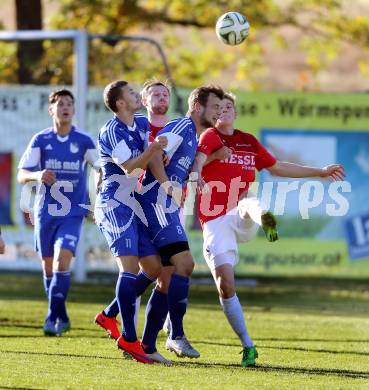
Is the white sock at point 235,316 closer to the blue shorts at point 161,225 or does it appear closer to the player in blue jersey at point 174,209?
the player in blue jersey at point 174,209

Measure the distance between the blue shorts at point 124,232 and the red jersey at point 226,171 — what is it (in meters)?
0.61

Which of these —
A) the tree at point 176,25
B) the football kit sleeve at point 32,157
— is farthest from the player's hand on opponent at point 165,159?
the tree at point 176,25

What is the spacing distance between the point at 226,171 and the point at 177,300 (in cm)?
112

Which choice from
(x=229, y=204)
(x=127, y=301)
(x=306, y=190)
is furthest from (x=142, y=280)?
(x=306, y=190)

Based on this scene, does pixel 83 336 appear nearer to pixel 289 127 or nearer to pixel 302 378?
pixel 302 378

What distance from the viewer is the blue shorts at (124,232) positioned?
9.48 metres

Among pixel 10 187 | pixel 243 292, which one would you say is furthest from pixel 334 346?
pixel 10 187

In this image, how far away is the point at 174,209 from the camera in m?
9.60

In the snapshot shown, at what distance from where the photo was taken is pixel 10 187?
1922 centimetres

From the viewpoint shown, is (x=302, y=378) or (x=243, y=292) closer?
(x=302, y=378)

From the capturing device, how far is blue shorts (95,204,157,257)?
9477 millimetres

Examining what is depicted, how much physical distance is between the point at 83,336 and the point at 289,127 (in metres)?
7.91

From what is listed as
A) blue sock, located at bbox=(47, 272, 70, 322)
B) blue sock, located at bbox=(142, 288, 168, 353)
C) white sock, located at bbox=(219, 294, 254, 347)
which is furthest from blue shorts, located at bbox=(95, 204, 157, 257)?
blue sock, located at bbox=(47, 272, 70, 322)

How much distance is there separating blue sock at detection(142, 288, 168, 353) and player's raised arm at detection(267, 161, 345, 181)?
1530 mm
